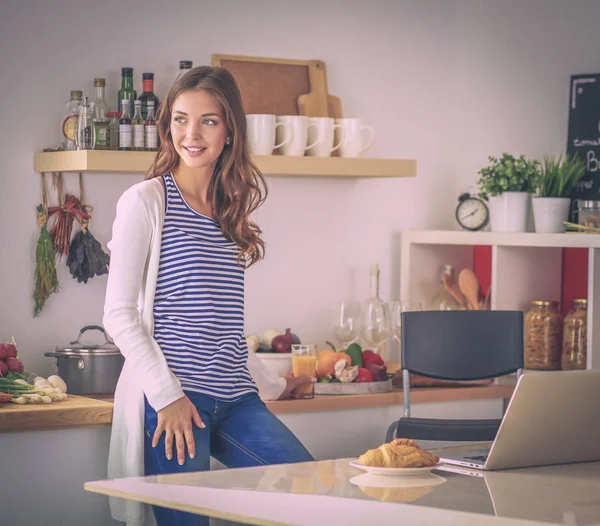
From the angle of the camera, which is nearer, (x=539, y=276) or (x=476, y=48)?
(x=539, y=276)

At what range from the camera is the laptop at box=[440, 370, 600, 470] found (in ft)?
6.35

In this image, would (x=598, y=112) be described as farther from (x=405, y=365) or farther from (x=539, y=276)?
(x=405, y=365)

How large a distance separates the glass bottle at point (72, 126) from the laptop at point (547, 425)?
1887 mm

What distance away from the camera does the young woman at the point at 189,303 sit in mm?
2422

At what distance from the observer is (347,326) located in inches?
161

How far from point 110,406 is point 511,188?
173cm

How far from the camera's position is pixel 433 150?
438 cm

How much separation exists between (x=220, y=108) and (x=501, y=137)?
6.45 feet

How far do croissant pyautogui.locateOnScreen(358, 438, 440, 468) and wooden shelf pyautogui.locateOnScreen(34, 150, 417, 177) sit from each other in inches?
68.5

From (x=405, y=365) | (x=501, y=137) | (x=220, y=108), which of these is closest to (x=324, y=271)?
(x=405, y=365)

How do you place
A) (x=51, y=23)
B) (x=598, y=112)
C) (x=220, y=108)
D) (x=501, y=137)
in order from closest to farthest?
(x=220, y=108), (x=51, y=23), (x=598, y=112), (x=501, y=137)

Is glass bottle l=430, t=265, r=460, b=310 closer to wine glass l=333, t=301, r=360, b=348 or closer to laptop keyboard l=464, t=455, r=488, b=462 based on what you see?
wine glass l=333, t=301, r=360, b=348

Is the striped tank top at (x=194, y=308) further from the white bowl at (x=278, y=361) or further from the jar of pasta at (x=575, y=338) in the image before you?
the jar of pasta at (x=575, y=338)

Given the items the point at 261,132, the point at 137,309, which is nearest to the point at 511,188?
the point at 261,132
